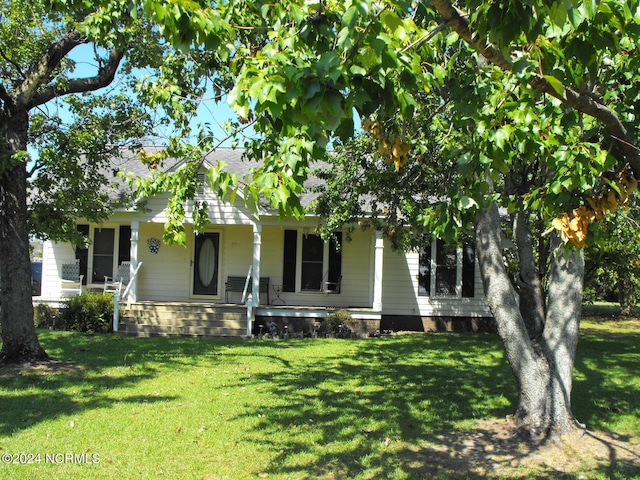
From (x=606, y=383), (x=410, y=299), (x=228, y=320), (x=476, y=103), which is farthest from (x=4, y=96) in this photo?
(x=410, y=299)

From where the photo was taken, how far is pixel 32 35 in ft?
35.1

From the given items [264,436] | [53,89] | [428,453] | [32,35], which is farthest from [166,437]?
[32,35]

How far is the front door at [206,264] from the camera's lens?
17.5 m

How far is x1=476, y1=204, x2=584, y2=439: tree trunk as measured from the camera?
22.5 feet

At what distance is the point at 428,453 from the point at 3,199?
8328mm

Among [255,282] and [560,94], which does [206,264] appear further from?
[560,94]

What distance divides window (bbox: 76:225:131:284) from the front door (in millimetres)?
2110

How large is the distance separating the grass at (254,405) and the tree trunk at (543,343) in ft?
3.11

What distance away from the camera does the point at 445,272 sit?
57.8 ft

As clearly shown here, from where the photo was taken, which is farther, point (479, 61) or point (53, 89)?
point (53, 89)

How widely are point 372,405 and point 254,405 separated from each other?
1655 millimetres

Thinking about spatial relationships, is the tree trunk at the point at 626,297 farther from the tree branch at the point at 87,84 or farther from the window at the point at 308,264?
the tree branch at the point at 87,84

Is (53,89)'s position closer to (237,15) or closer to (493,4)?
(237,15)

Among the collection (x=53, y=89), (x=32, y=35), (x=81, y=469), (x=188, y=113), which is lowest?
(x=81, y=469)
